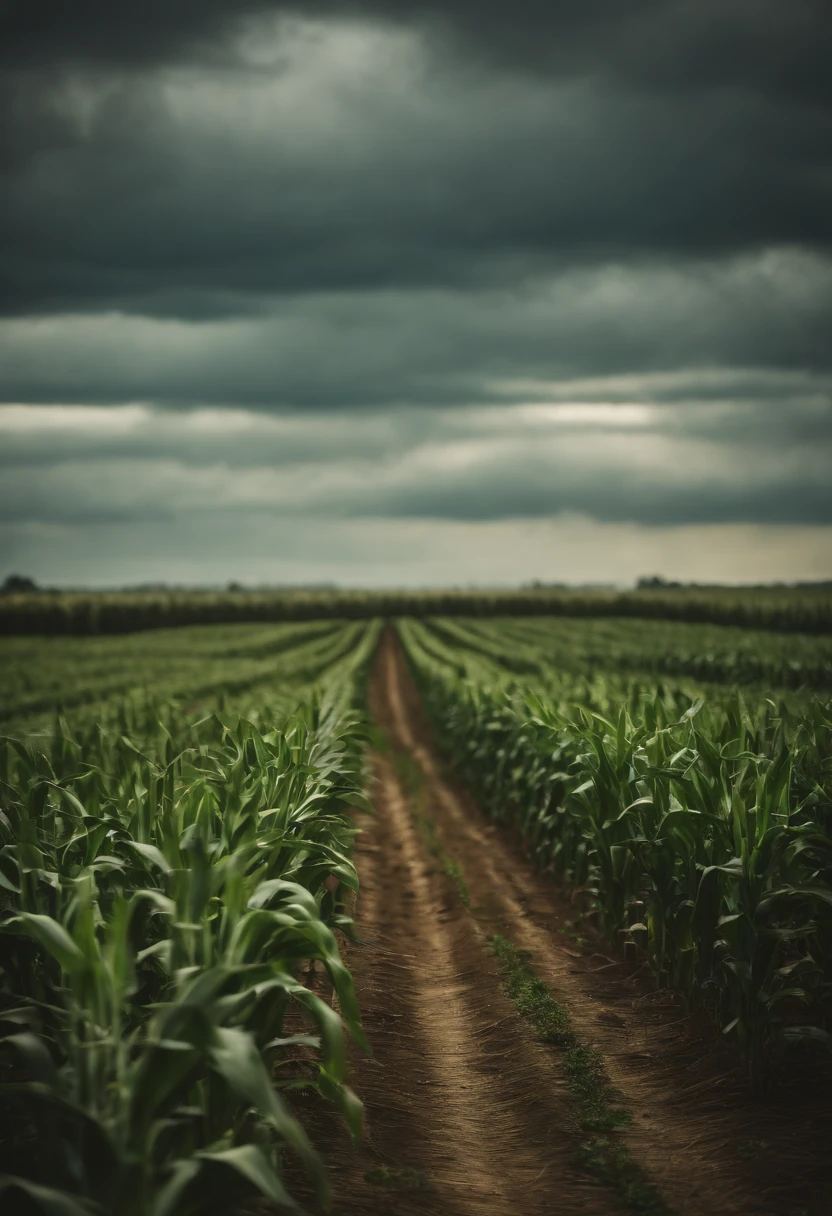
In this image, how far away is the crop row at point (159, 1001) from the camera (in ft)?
8.91

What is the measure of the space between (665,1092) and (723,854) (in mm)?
1350

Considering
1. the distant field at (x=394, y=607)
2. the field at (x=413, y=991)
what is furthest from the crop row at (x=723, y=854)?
the distant field at (x=394, y=607)

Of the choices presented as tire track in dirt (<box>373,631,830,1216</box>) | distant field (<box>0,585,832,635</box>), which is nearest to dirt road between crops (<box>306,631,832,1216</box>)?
tire track in dirt (<box>373,631,830,1216</box>)

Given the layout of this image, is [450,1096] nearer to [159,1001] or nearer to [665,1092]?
[665,1092]

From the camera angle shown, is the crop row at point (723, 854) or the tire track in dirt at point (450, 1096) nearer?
the tire track in dirt at point (450, 1096)

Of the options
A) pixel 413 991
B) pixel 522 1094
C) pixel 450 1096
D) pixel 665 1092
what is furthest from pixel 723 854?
pixel 413 991

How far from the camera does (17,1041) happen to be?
2.71 m

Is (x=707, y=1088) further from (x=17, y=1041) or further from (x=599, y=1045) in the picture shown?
(x=17, y=1041)

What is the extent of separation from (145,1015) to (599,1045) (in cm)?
325

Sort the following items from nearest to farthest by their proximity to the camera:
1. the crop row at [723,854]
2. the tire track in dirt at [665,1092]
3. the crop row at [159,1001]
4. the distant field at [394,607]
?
the crop row at [159,1001] → the tire track in dirt at [665,1092] → the crop row at [723,854] → the distant field at [394,607]

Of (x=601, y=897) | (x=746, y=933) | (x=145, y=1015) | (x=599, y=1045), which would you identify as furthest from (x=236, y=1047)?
(x=601, y=897)

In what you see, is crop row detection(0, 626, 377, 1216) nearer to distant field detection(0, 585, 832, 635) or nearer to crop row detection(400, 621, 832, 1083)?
crop row detection(400, 621, 832, 1083)

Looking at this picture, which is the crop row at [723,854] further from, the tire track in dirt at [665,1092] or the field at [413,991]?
the tire track in dirt at [665,1092]

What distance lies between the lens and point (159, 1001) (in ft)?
12.7
